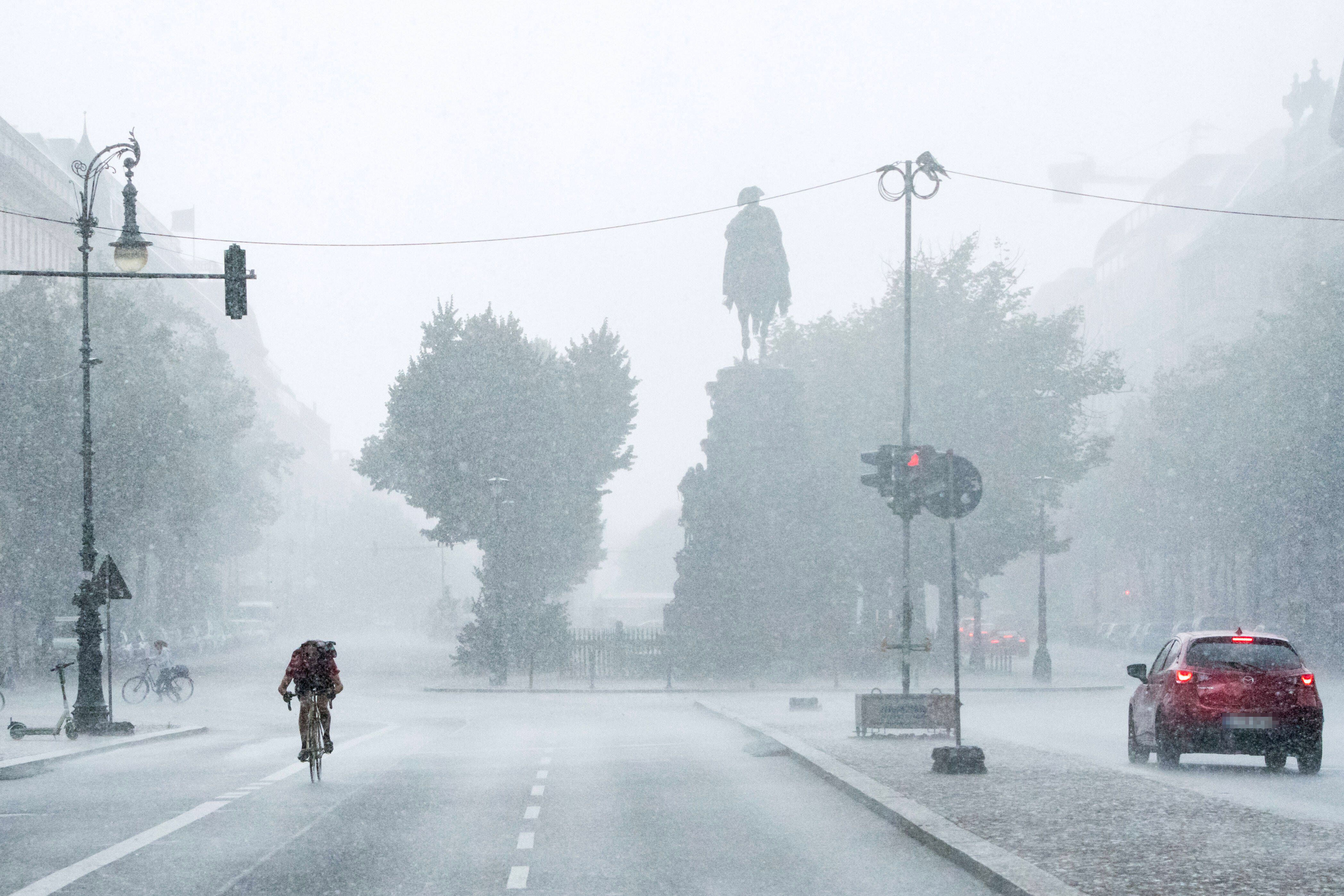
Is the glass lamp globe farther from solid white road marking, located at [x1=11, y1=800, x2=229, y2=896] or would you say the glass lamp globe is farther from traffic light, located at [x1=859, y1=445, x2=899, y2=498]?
traffic light, located at [x1=859, y1=445, x2=899, y2=498]

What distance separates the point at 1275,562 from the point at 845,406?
16826 millimetres

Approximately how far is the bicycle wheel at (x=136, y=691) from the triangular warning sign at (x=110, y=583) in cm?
1157

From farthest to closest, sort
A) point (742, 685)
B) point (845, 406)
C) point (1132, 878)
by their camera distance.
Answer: point (845, 406) < point (742, 685) < point (1132, 878)

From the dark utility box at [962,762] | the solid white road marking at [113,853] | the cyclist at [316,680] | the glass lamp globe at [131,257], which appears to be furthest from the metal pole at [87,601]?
the dark utility box at [962,762]

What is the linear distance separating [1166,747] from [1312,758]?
4.74ft

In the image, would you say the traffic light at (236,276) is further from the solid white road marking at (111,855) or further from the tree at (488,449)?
the tree at (488,449)

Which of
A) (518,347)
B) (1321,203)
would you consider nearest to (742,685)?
(518,347)

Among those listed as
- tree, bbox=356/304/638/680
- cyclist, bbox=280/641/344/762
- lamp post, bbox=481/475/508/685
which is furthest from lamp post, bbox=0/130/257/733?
tree, bbox=356/304/638/680

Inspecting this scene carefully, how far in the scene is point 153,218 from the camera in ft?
364

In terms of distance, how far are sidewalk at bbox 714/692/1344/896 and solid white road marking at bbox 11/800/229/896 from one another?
18.9 ft

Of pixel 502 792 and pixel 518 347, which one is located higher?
pixel 518 347

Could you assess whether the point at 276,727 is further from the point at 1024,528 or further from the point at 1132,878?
the point at 1024,528

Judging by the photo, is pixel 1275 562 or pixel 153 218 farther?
pixel 153 218

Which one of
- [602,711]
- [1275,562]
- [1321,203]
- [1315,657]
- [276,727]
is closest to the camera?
[276,727]
